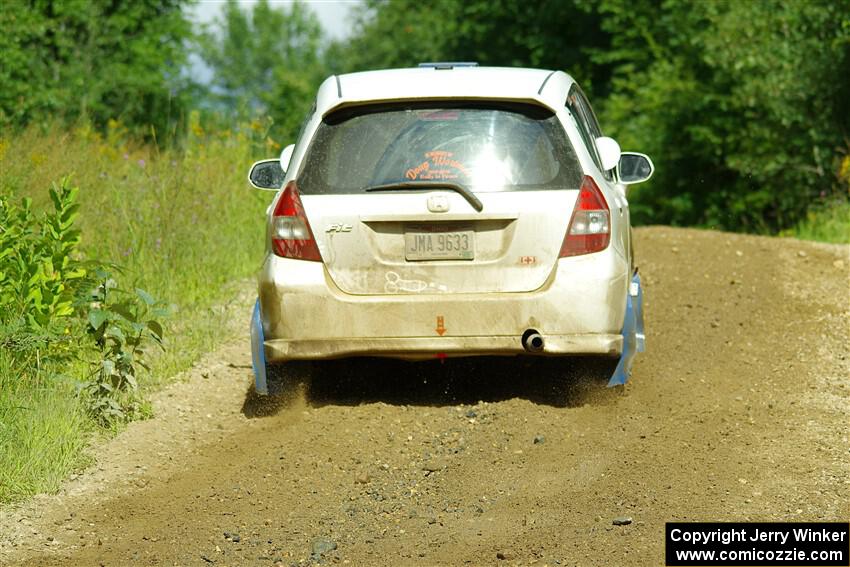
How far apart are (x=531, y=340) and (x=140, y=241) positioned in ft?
15.5

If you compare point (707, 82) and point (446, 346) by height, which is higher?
point (446, 346)

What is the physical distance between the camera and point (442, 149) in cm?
745

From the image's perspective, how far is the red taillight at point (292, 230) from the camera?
7.42m

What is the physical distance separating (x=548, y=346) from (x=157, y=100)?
18.9 metres

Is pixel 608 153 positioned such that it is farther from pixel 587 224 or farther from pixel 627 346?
pixel 627 346

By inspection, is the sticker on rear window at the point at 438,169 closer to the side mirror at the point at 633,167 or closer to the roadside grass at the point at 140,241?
the side mirror at the point at 633,167

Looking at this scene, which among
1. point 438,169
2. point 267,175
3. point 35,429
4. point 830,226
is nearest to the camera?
point 35,429

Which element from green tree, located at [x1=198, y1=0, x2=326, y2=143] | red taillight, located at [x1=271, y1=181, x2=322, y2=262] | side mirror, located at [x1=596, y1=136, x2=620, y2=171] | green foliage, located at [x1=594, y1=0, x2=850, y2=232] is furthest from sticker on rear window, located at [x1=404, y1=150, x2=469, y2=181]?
green tree, located at [x1=198, y1=0, x2=326, y2=143]

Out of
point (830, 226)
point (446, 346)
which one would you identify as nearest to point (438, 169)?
point (446, 346)

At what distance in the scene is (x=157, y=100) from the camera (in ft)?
82.3

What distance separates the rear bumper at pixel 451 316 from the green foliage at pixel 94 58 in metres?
11.8

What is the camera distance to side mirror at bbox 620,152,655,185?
8.73 meters

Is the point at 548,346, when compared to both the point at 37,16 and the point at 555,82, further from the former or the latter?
the point at 37,16

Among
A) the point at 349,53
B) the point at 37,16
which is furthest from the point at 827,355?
the point at 349,53
